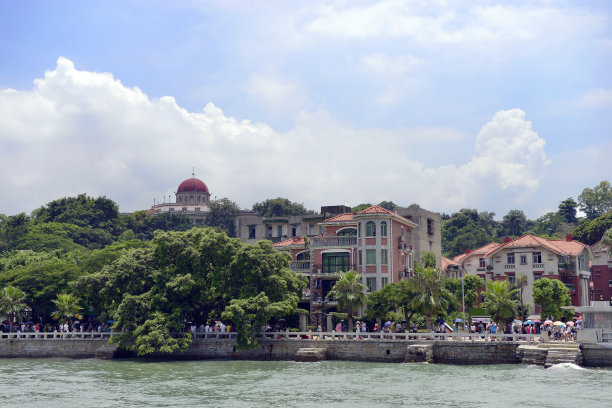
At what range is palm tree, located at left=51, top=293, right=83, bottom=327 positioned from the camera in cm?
6059

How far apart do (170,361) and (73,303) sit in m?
13.1

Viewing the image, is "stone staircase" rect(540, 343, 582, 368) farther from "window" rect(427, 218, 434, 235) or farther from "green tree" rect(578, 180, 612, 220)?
"green tree" rect(578, 180, 612, 220)

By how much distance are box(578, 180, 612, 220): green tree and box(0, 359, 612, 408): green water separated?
99.5 metres

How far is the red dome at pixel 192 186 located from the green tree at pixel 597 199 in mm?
88492

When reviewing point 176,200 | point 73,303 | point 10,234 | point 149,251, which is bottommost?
point 73,303

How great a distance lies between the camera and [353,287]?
55969mm

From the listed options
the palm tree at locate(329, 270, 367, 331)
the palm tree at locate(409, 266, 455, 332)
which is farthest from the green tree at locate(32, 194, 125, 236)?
the palm tree at locate(409, 266, 455, 332)

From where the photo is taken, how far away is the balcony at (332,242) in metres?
67.5

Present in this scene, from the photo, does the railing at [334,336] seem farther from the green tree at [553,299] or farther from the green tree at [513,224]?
the green tree at [513,224]

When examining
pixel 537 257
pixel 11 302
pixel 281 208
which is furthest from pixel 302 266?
pixel 281 208

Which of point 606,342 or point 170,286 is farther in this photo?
point 170,286

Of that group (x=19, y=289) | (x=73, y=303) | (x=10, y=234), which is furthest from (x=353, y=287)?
(x=10, y=234)

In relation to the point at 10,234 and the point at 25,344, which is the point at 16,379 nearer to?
the point at 25,344

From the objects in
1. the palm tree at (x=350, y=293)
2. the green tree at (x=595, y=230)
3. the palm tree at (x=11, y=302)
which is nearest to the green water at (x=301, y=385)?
the palm tree at (x=350, y=293)
